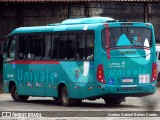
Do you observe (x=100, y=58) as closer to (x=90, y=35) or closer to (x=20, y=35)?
(x=90, y=35)

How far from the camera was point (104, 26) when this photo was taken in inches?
698

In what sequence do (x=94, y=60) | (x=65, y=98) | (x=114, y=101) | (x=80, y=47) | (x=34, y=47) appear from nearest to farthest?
(x=94, y=60) < (x=80, y=47) < (x=65, y=98) < (x=114, y=101) < (x=34, y=47)

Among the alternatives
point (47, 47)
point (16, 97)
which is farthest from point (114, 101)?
point (16, 97)

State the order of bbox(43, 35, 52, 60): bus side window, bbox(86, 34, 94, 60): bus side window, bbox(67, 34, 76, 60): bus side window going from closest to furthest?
1. bbox(86, 34, 94, 60): bus side window
2. bbox(67, 34, 76, 60): bus side window
3. bbox(43, 35, 52, 60): bus side window

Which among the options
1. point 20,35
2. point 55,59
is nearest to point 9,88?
point 20,35

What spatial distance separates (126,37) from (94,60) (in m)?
1.29

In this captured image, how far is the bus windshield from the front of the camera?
17.7 m

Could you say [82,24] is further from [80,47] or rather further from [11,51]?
[11,51]

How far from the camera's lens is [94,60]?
1767cm

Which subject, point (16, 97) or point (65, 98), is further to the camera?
point (16, 97)

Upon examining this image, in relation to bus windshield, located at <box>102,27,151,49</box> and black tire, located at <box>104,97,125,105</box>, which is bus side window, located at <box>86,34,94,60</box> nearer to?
bus windshield, located at <box>102,27,151,49</box>

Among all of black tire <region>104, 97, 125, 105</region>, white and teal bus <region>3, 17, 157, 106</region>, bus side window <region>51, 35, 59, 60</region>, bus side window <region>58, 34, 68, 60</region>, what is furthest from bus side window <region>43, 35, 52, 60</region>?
black tire <region>104, 97, 125, 105</region>

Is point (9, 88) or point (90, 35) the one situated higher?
point (90, 35)

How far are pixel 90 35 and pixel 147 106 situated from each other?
41.0 ft
